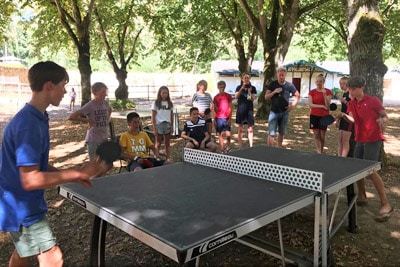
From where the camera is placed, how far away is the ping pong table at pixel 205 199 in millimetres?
1985

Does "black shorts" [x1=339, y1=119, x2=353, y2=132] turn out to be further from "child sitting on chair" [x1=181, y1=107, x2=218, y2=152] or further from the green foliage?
the green foliage

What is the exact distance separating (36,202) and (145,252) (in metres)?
1.84

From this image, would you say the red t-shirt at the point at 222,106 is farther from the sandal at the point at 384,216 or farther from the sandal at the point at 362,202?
the sandal at the point at 384,216

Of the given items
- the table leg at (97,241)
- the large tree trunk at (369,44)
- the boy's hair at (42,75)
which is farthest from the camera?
the large tree trunk at (369,44)

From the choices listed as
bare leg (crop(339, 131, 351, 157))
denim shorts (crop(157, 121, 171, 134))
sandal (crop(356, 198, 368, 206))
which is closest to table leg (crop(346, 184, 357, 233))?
sandal (crop(356, 198, 368, 206))

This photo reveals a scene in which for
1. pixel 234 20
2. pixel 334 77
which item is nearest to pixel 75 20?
pixel 234 20

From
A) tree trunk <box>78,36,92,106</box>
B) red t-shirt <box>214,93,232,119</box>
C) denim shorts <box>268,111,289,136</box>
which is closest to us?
denim shorts <box>268,111,289,136</box>

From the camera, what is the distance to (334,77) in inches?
1560

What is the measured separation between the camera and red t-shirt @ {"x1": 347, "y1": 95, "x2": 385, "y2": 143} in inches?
183

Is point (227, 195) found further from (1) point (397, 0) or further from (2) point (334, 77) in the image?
(2) point (334, 77)

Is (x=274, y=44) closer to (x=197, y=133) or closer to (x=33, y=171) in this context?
(x=197, y=133)

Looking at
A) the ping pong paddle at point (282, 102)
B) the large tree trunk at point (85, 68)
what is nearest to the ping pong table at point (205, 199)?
the ping pong paddle at point (282, 102)

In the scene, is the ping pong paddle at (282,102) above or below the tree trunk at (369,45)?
below

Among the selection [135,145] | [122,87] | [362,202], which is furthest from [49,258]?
[122,87]
